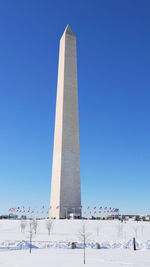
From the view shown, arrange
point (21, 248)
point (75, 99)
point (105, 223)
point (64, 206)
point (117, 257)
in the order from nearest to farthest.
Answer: point (117, 257), point (21, 248), point (105, 223), point (64, 206), point (75, 99)

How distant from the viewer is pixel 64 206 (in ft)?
188

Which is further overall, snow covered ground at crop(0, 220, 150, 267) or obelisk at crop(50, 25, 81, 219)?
obelisk at crop(50, 25, 81, 219)

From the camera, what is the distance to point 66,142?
196 ft

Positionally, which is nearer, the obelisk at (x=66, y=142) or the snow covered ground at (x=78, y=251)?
the snow covered ground at (x=78, y=251)

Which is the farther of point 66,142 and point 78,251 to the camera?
point 66,142

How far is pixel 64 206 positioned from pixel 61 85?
25.0 meters

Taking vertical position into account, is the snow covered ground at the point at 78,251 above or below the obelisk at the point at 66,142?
below

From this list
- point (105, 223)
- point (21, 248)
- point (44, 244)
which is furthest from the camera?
point (105, 223)

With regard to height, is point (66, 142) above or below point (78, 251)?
above

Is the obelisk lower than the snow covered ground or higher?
higher

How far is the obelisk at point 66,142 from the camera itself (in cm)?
5759

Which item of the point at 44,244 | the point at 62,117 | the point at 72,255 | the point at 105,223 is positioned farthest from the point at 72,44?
the point at 72,255

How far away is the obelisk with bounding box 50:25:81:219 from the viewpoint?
57.6m

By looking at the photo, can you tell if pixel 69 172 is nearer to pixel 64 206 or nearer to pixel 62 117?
pixel 64 206
